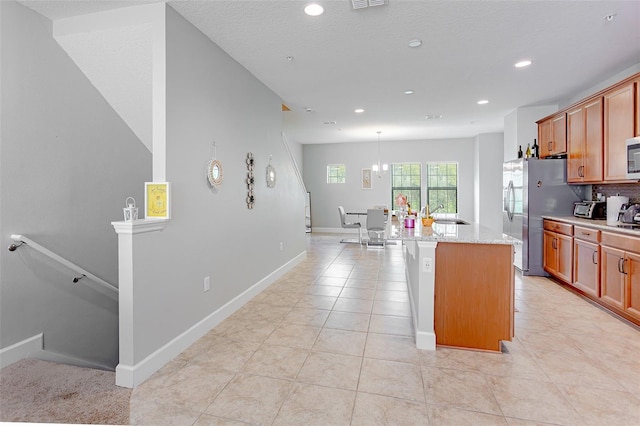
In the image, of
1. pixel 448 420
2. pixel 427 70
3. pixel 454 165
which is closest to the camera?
pixel 448 420

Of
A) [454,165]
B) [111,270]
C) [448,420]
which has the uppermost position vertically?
[454,165]

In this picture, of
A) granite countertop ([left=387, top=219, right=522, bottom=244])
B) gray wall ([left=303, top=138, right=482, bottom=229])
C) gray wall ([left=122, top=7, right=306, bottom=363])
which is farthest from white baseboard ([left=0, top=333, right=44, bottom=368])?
gray wall ([left=303, top=138, right=482, bottom=229])

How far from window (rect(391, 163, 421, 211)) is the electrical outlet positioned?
6909 mm

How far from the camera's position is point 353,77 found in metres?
4.08

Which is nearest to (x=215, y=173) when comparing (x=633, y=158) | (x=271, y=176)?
(x=271, y=176)

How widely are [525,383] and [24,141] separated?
4.11 meters

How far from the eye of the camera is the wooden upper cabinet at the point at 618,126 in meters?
3.29

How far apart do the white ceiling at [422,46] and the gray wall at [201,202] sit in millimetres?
308

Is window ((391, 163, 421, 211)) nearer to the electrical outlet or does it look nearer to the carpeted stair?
the electrical outlet

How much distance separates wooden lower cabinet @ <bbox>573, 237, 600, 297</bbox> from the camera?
3.48m

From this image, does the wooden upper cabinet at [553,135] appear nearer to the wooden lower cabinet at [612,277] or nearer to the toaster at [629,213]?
the toaster at [629,213]

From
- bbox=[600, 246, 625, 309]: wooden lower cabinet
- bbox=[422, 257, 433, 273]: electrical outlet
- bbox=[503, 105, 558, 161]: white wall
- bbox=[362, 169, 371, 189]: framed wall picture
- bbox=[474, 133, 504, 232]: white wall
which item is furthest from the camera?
bbox=[362, 169, 371, 189]: framed wall picture

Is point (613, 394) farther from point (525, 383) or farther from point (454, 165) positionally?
point (454, 165)

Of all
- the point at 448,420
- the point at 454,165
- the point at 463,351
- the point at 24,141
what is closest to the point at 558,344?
the point at 463,351
